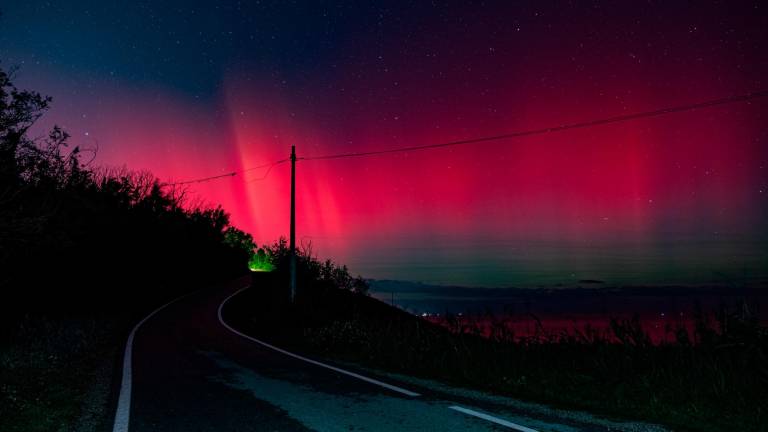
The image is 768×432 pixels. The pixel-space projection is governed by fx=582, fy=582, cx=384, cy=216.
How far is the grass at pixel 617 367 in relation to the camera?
7441 millimetres

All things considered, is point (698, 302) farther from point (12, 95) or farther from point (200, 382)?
point (12, 95)

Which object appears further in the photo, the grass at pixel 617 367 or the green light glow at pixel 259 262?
the green light glow at pixel 259 262

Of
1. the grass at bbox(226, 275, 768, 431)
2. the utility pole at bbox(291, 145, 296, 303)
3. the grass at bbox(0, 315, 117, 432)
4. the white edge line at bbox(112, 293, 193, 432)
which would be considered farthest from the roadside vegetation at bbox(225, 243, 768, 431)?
the utility pole at bbox(291, 145, 296, 303)

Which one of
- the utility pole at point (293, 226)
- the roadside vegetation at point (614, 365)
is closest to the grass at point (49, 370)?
the roadside vegetation at point (614, 365)

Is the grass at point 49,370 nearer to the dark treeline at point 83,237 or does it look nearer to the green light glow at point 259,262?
the dark treeline at point 83,237

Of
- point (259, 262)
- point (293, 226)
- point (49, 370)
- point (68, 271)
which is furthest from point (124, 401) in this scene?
point (259, 262)

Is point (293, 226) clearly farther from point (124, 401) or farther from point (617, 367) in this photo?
point (617, 367)

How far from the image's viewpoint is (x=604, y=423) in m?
6.61

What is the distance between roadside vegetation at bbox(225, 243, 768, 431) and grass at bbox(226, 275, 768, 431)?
15mm

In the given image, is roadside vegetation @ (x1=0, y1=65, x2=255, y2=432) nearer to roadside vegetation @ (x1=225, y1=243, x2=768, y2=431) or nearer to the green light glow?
roadside vegetation @ (x1=225, y1=243, x2=768, y2=431)

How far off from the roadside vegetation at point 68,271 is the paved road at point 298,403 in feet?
2.99

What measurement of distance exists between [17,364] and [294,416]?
27.4 ft

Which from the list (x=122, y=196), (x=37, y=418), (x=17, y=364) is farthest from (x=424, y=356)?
(x=122, y=196)

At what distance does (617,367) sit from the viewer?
30.2ft
